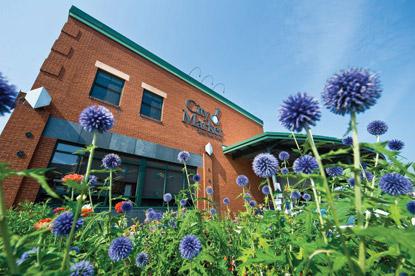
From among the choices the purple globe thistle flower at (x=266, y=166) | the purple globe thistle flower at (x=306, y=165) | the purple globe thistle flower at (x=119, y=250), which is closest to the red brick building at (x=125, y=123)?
the purple globe thistle flower at (x=119, y=250)

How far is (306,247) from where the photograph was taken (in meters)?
1.12

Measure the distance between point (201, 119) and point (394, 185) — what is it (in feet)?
37.6

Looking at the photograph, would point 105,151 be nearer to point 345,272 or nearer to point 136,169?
point 136,169

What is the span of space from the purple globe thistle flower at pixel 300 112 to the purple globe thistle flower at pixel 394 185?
3.30 feet

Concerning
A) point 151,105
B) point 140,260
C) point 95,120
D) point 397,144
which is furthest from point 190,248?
point 151,105

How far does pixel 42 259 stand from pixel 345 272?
1.95 metres

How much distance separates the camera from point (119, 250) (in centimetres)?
186

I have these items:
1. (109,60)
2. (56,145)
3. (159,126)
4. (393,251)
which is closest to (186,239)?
(393,251)

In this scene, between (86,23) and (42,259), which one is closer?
(42,259)

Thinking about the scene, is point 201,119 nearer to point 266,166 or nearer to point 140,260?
point 266,166

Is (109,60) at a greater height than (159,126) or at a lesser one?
greater

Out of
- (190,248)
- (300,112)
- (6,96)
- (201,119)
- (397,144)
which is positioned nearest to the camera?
(6,96)

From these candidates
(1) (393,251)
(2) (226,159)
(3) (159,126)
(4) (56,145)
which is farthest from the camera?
(2) (226,159)

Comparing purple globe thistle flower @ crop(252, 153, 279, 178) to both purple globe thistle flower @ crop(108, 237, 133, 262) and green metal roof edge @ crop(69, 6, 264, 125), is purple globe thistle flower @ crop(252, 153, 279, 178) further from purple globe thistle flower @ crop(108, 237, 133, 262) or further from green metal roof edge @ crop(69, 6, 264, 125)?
green metal roof edge @ crop(69, 6, 264, 125)
